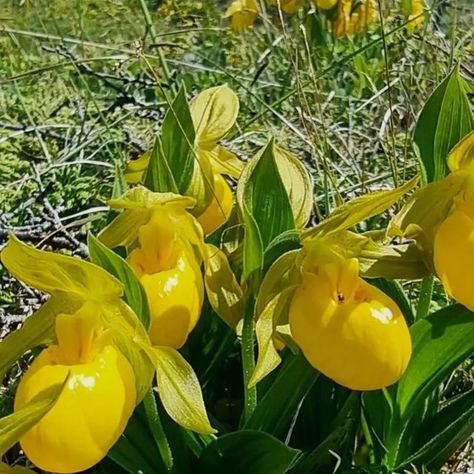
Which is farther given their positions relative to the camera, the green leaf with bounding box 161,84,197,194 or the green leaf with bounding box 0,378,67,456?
the green leaf with bounding box 161,84,197,194

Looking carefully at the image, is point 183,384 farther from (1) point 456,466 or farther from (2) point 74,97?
(2) point 74,97

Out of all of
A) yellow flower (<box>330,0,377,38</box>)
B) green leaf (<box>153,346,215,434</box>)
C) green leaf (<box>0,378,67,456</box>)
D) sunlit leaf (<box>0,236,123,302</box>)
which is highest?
green leaf (<box>0,378,67,456</box>)

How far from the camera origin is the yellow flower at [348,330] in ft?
2.75

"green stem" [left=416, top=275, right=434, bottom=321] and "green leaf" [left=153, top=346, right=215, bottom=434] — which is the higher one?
"green leaf" [left=153, top=346, right=215, bottom=434]

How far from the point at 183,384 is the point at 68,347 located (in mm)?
127

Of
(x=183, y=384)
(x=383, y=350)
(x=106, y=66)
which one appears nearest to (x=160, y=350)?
(x=183, y=384)

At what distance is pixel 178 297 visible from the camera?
0.94 metres

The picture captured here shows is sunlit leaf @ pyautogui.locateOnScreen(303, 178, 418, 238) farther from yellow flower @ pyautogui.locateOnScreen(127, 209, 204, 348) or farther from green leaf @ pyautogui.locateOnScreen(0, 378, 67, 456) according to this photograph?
green leaf @ pyautogui.locateOnScreen(0, 378, 67, 456)

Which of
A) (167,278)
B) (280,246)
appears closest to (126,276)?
(167,278)

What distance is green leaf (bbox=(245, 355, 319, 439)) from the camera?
3.10ft

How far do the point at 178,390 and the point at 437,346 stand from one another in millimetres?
313

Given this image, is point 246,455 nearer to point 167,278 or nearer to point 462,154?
point 167,278

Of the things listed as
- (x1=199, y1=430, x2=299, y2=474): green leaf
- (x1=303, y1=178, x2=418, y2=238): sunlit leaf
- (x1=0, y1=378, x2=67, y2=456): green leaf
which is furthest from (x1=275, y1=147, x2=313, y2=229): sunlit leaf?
(x1=0, y1=378, x2=67, y2=456): green leaf

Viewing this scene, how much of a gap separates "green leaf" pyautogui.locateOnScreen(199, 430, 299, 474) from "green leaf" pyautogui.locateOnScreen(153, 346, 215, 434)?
0.09 m
